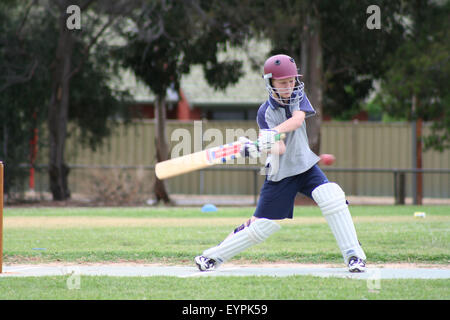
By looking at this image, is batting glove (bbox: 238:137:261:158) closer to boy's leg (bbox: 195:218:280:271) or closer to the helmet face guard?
the helmet face guard

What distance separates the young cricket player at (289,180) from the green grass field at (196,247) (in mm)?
561

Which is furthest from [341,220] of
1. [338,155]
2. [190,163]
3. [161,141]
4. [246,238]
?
[338,155]

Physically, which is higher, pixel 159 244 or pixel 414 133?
pixel 414 133

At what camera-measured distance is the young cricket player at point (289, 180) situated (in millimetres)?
7863

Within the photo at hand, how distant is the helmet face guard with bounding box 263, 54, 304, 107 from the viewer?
25.6ft

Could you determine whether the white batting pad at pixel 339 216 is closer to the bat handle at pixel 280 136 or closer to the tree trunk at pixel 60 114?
the bat handle at pixel 280 136

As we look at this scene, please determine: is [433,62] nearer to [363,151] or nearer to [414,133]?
[414,133]

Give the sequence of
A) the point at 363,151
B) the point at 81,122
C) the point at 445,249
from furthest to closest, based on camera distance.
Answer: the point at 363,151, the point at 81,122, the point at 445,249

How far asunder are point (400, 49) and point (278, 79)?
55.5 feet

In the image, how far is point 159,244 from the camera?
452 inches

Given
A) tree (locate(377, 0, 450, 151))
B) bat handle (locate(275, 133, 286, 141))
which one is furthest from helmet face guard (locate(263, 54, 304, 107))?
tree (locate(377, 0, 450, 151))

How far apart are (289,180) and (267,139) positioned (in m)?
0.60

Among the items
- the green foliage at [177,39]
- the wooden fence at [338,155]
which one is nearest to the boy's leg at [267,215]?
the green foliage at [177,39]
